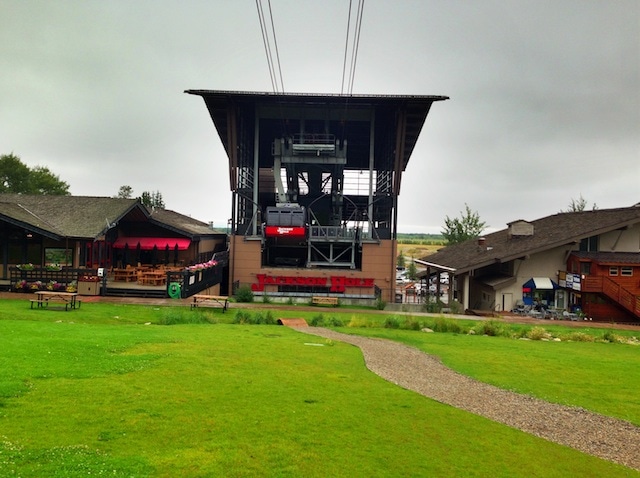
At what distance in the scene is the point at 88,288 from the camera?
2600cm

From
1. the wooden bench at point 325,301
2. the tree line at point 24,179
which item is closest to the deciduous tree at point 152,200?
the tree line at point 24,179

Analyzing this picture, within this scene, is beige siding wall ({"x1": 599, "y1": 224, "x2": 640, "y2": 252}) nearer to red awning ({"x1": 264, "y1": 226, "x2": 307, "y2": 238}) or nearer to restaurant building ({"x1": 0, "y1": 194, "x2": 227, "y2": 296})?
red awning ({"x1": 264, "y1": 226, "x2": 307, "y2": 238})

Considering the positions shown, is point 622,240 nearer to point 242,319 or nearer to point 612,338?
point 612,338

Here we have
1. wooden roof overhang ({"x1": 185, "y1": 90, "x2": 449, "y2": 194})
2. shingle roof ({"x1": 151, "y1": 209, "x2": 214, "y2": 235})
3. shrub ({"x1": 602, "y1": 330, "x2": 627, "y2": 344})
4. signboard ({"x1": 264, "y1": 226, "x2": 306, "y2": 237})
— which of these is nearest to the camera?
shrub ({"x1": 602, "y1": 330, "x2": 627, "y2": 344})

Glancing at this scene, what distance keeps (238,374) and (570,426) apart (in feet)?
23.0

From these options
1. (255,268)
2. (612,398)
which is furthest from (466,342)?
(255,268)

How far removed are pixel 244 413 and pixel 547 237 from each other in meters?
32.4

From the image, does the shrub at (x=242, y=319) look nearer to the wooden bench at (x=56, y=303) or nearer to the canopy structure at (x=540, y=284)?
the wooden bench at (x=56, y=303)

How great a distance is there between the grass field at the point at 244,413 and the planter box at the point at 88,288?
12.5m

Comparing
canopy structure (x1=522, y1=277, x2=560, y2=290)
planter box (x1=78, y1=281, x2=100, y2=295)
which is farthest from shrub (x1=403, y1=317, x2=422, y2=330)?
planter box (x1=78, y1=281, x2=100, y2=295)

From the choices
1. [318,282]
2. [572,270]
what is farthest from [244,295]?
[572,270]

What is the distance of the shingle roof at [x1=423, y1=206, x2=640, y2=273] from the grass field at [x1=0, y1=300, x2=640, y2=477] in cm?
1891

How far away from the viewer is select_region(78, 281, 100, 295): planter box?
2592 cm

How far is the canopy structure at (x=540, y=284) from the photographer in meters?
31.9
